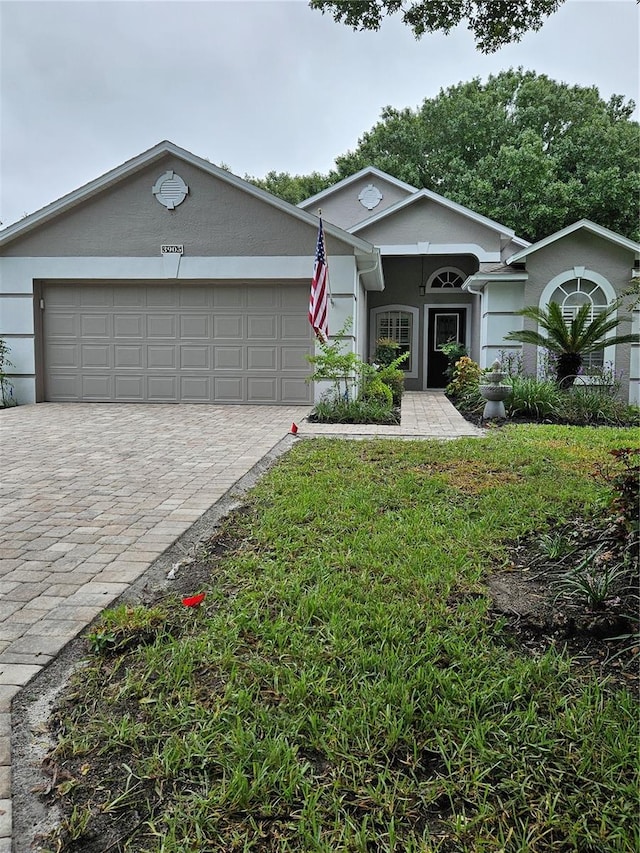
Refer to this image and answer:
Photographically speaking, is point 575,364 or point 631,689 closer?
point 631,689

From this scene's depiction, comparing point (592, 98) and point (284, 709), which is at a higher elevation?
point (592, 98)

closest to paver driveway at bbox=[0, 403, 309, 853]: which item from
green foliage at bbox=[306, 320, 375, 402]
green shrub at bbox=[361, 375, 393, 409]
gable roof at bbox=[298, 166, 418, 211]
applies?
green foliage at bbox=[306, 320, 375, 402]

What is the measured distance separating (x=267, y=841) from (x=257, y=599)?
4.95 feet

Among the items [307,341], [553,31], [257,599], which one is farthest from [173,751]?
[307,341]

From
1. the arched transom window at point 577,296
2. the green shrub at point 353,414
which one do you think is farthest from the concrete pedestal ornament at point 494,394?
the arched transom window at point 577,296

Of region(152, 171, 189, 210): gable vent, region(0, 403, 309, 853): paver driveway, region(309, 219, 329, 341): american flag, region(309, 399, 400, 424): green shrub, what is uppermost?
region(152, 171, 189, 210): gable vent

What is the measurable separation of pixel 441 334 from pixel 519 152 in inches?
430

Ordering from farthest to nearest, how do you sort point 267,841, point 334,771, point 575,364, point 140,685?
point 575,364 < point 140,685 < point 334,771 < point 267,841

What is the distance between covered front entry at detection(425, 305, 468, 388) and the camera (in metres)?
17.9

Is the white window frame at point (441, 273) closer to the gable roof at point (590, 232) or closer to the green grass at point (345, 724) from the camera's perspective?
the gable roof at point (590, 232)

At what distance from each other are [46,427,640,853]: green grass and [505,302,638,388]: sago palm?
27.6 feet

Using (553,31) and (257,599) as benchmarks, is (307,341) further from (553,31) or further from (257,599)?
(257,599)

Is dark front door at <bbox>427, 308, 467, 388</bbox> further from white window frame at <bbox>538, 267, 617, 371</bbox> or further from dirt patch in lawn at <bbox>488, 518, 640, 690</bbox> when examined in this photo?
dirt patch in lawn at <bbox>488, 518, 640, 690</bbox>

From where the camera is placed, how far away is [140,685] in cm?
243
